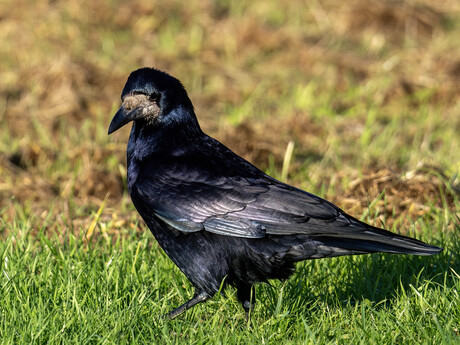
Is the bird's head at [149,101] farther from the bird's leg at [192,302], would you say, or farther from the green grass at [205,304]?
the bird's leg at [192,302]

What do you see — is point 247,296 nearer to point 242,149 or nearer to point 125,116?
point 125,116

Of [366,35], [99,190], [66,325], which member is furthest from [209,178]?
[366,35]

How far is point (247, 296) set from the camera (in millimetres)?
4156

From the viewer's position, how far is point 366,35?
1154 centimetres

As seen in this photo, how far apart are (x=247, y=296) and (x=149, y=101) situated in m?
1.27

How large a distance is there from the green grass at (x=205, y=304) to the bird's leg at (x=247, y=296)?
63 millimetres

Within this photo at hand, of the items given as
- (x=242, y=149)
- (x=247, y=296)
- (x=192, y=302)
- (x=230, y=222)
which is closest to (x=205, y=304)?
(x=192, y=302)

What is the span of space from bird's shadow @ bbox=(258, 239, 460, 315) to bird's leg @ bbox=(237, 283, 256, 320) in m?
0.11

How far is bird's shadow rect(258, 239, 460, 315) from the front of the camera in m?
4.22

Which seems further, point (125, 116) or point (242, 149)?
point (242, 149)

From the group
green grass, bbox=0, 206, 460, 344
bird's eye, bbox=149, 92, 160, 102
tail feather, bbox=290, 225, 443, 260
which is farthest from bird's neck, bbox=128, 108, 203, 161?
tail feather, bbox=290, 225, 443, 260

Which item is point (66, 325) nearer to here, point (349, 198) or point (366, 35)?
point (349, 198)

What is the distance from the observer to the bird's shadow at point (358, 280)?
4.22m

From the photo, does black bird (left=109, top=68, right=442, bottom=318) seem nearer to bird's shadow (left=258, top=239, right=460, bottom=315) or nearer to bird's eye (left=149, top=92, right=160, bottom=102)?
bird's eye (left=149, top=92, right=160, bottom=102)
